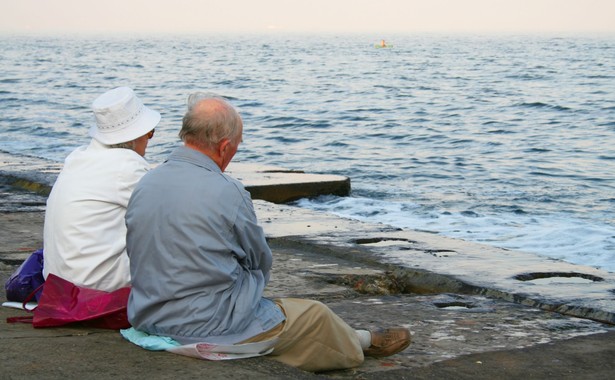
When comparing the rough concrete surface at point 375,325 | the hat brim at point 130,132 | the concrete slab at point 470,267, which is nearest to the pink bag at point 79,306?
the rough concrete surface at point 375,325

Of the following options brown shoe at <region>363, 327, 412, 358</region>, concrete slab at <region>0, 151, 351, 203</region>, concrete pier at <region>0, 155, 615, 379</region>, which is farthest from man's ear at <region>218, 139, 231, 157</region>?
concrete slab at <region>0, 151, 351, 203</region>

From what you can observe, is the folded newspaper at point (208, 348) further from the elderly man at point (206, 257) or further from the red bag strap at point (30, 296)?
the red bag strap at point (30, 296)

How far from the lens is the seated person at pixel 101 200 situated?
4.43 metres

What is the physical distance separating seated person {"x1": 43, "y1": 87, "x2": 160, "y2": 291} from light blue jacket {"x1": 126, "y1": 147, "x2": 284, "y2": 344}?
1.25 feet

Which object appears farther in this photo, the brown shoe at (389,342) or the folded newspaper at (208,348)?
the brown shoe at (389,342)

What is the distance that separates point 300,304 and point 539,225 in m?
8.19

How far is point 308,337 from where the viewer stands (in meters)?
4.13

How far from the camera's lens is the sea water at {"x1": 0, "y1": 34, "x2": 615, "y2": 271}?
11984 mm

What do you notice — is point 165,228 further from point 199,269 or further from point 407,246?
point 407,246

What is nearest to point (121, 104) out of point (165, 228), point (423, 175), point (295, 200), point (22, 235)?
point (165, 228)

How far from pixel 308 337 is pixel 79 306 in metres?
1.01

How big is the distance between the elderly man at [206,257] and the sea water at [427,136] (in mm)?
5833

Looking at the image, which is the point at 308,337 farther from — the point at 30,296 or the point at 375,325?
the point at 30,296

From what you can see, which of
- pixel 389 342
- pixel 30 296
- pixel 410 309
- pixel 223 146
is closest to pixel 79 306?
pixel 30 296
